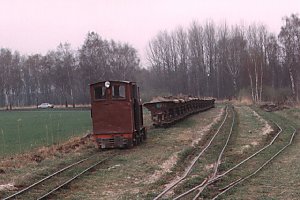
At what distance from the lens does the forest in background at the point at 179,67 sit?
7100cm

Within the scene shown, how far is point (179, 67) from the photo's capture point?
97.7 m

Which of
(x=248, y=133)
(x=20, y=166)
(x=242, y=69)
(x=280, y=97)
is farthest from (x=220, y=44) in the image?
(x=20, y=166)

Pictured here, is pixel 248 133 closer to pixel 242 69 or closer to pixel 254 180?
pixel 254 180

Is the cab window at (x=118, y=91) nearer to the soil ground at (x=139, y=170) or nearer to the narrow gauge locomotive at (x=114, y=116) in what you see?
A: the narrow gauge locomotive at (x=114, y=116)

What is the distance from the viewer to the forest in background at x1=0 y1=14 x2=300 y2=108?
233 ft

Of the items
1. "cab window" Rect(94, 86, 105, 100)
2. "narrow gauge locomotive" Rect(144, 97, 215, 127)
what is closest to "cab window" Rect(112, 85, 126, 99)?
"cab window" Rect(94, 86, 105, 100)

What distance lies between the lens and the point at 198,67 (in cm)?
9481

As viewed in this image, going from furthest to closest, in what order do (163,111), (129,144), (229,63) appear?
(229,63) < (163,111) < (129,144)

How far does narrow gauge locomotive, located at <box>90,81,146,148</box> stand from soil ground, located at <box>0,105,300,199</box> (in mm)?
589

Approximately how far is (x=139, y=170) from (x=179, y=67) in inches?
3355

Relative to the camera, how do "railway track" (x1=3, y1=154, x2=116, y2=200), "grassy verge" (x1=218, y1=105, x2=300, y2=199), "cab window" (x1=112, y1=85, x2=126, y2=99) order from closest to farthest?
1. "grassy verge" (x1=218, y1=105, x2=300, y2=199)
2. "railway track" (x1=3, y1=154, x2=116, y2=200)
3. "cab window" (x1=112, y1=85, x2=126, y2=99)

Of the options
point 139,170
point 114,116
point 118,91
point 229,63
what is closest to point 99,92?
point 118,91

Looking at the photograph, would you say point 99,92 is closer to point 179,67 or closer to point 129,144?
point 129,144

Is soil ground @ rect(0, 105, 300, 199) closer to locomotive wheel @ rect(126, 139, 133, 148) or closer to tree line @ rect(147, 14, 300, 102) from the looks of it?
locomotive wheel @ rect(126, 139, 133, 148)
